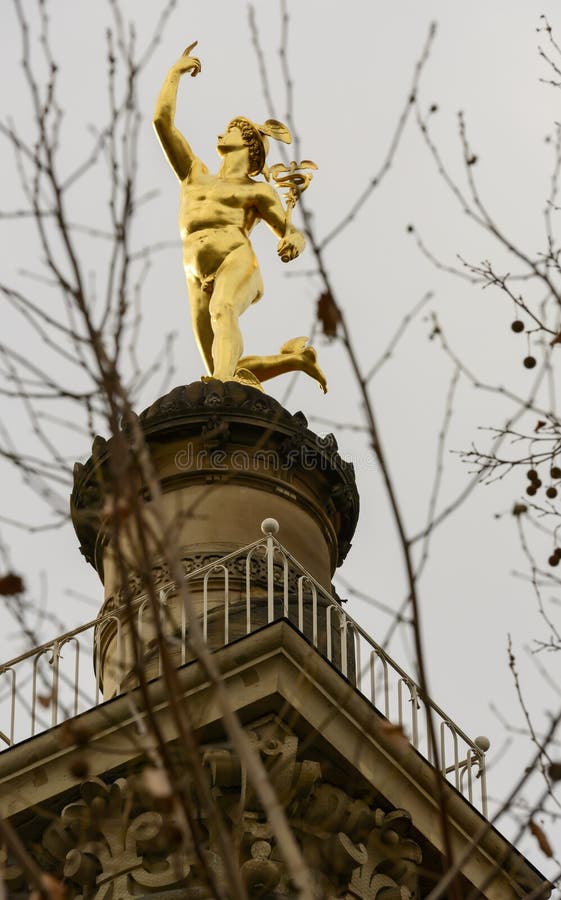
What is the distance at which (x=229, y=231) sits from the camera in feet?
65.4

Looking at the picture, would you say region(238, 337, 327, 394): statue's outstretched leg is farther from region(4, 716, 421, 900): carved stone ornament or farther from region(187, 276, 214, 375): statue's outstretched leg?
region(4, 716, 421, 900): carved stone ornament

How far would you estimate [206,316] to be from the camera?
1980 centimetres

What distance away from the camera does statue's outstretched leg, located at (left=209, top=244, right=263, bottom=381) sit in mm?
19234

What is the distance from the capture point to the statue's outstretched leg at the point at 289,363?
64.0 feet

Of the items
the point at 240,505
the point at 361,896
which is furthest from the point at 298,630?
the point at 240,505

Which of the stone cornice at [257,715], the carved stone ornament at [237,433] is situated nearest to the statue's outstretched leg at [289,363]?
the carved stone ornament at [237,433]

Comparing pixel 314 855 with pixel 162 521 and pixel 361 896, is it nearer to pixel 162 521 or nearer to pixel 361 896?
pixel 361 896

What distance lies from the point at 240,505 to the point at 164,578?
139 centimetres

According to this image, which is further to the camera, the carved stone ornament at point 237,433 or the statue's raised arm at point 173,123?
the statue's raised arm at point 173,123

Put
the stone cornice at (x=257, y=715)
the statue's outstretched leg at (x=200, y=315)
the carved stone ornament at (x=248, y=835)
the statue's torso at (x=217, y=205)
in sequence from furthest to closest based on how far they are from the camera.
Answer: the statue's torso at (x=217, y=205)
the statue's outstretched leg at (x=200, y=315)
the stone cornice at (x=257, y=715)
the carved stone ornament at (x=248, y=835)

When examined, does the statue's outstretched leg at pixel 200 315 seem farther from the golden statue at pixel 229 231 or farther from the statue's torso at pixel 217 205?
the statue's torso at pixel 217 205

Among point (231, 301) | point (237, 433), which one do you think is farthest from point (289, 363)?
point (237, 433)

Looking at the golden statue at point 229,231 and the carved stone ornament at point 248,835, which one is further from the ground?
the golden statue at point 229,231

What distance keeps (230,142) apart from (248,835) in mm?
8771
